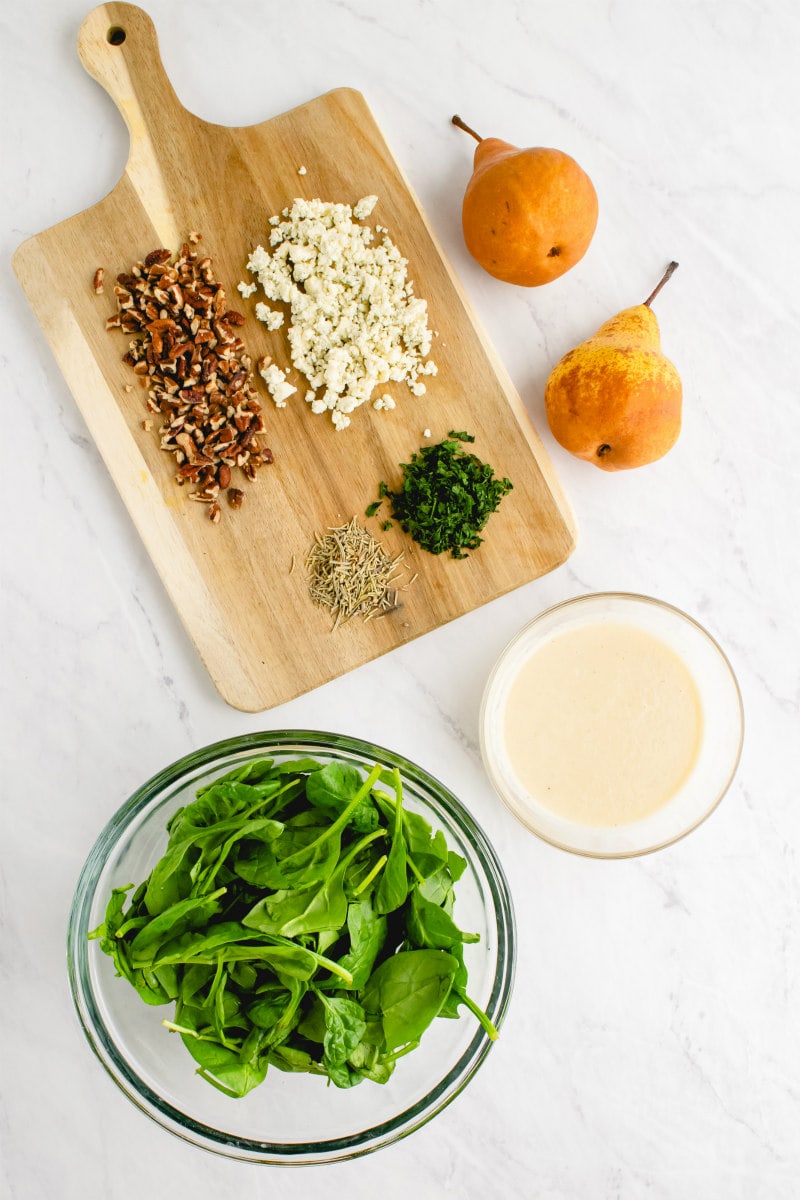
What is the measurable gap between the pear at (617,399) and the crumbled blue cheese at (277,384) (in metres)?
0.42

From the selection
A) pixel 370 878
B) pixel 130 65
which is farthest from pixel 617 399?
pixel 130 65

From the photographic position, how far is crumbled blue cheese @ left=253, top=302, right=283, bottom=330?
56.4 inches

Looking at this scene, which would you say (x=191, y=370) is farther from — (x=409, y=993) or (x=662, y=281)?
(x=409, y=993)

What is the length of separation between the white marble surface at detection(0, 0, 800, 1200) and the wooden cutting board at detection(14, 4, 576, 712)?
53 millimetres

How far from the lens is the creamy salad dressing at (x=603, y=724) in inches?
56.1

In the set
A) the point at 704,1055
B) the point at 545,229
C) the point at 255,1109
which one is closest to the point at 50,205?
the point at 545,229

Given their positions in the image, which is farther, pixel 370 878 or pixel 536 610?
pixel 536 610

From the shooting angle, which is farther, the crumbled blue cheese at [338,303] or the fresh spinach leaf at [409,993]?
the crumbled blue cheese at [338,303]

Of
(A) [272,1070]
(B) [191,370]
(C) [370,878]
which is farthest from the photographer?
(B) [191,370]

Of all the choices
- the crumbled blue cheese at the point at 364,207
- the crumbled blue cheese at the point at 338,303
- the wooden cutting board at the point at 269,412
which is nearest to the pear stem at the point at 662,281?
the wooden cutting board at the point at 269,412

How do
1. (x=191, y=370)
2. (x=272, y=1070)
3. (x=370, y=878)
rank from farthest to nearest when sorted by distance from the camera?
1. (x=191, y=370)
2. (x=272, y=1070)
3. (x=370, y=878)

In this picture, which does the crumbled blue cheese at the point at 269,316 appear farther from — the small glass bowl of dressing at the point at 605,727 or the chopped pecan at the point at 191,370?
the small glass bowl of dressing at the point at 605,727

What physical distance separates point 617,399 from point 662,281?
0.98 feet

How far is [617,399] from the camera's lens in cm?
134
